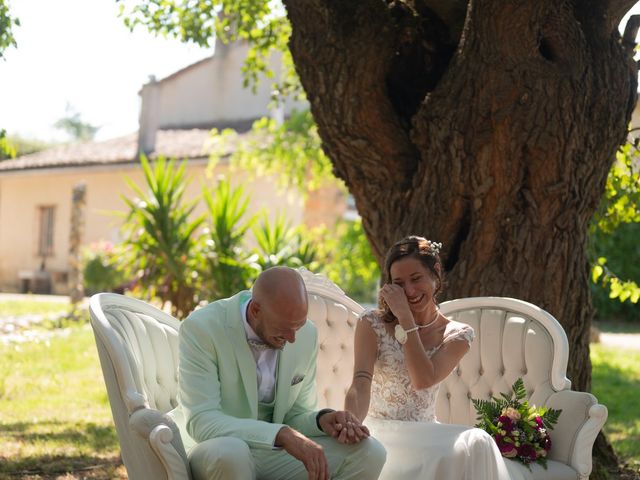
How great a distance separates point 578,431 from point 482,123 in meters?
1.95

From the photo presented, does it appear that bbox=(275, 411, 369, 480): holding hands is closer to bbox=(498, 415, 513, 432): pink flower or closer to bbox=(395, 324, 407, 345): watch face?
bbox=(395, 324, 407, 345): watch face

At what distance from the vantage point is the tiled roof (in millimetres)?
24130

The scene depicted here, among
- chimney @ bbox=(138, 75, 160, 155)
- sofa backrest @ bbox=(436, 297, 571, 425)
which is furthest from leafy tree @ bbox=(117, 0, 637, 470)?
chimney @ bbox=(138, 75, 160, 155)

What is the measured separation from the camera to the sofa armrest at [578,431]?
4555 millimetres

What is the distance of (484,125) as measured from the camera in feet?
18.7

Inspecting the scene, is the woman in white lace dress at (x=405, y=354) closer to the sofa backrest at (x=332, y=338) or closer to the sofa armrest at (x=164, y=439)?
the sofa backrest at (x=332, y=338)

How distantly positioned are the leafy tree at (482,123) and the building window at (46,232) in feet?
75.6

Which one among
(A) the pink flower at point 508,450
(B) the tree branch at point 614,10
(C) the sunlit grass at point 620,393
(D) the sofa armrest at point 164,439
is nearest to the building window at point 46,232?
(C) the sunlit grass at point 620,393

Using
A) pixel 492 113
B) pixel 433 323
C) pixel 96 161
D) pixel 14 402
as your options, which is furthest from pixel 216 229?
pixel 96 161

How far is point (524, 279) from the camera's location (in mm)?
5852

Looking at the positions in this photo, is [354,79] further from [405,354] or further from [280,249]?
[280,249]

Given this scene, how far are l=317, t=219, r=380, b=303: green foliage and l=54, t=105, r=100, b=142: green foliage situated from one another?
71.3 meters

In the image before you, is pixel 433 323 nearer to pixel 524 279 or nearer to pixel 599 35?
pixel 524 279

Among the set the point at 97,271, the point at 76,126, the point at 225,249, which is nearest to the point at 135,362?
the point at 225,249
